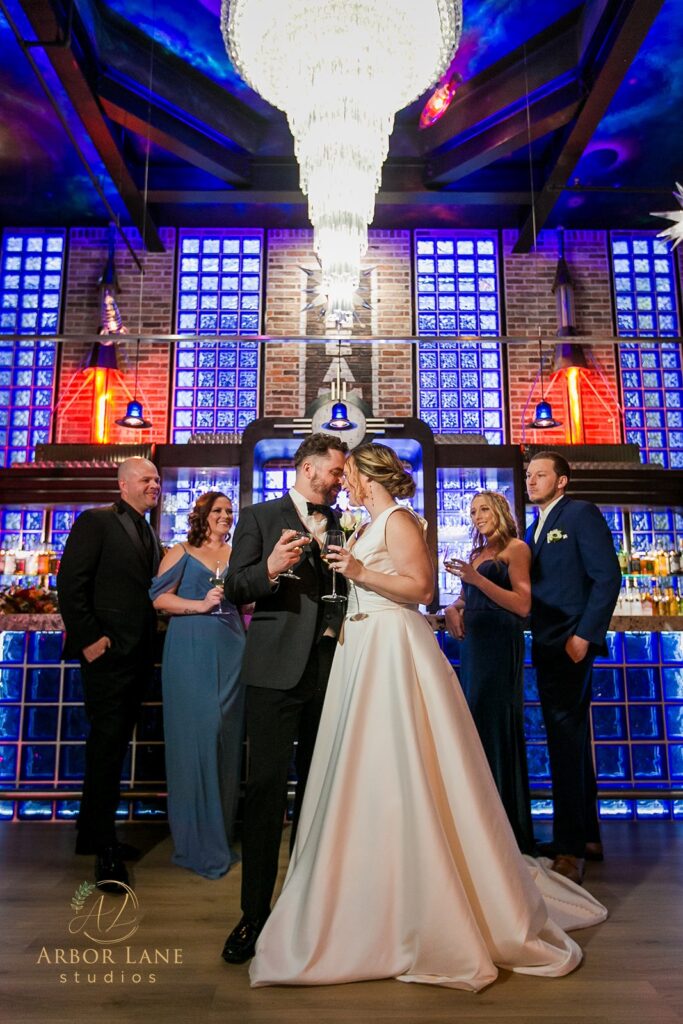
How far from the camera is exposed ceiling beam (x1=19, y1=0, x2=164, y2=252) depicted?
16.5ft

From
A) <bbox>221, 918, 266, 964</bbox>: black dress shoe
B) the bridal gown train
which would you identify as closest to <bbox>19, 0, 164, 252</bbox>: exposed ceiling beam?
the bridal gown train

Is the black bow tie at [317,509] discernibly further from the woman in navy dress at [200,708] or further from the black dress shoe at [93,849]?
the black dress shoe at [93,849]

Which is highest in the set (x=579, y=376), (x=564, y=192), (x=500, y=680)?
(x=564, y=192)

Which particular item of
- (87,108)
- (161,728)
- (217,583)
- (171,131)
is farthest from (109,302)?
(217,583)

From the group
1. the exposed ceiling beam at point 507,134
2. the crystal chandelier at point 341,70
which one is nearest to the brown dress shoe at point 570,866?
the crystal chandelier at point 341,70

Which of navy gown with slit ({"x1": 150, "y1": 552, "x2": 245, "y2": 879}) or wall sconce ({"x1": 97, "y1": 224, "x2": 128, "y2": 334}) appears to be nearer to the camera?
navy gown with slit ({"x1": 150, "y1": 552, "x2": 245, "y2": 879})

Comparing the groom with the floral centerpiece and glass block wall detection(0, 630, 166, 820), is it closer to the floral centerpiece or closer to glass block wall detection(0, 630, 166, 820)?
glass block wall detection(0, 630, 166, 820)

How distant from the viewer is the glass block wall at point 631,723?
164 inches

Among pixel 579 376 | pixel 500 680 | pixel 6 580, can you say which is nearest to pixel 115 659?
pixel 500 680

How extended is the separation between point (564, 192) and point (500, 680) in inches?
243

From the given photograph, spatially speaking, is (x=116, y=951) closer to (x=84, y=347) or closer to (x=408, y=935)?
(x=408, y=935)

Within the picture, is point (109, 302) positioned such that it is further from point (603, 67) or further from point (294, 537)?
point (294, 537)

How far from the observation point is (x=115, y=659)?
330cm

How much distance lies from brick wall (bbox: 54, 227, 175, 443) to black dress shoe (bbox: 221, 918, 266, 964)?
251 inches
